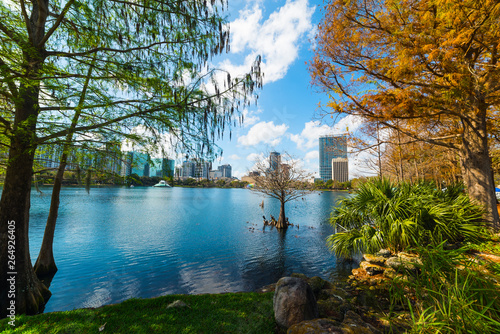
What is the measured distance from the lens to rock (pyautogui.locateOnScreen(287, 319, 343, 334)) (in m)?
2.74

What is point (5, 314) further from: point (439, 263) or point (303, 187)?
point (303, 187)

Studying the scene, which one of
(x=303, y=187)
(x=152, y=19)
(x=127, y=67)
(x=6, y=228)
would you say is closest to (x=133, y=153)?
(x=127, y=67)

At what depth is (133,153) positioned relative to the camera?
4.75m

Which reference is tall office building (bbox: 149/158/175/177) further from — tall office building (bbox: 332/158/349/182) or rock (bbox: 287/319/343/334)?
tall office building (bbox: 332/158/349/182)

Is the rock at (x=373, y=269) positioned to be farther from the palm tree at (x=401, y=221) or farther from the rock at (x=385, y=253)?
the palm tree at (x=401, y=221)

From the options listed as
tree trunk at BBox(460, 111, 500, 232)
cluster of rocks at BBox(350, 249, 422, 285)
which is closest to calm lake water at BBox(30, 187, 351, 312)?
cluster of rocks at BBox(350, 249, 422, 285)

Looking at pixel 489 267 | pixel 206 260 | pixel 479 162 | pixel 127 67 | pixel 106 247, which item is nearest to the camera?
pixel 489 267

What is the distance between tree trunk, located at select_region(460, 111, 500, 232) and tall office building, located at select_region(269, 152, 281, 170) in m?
11.9

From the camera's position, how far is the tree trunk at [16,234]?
180 inches

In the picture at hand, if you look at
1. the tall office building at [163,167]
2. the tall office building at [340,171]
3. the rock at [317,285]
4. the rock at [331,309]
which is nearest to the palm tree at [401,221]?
the rock at [317,285]

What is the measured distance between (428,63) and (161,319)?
9317mm

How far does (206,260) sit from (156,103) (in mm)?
8194

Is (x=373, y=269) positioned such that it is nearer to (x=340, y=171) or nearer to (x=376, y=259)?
(x=376, y=259)

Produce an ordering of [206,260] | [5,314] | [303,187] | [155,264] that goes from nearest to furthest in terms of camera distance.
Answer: [5,314] < [155,264] < [206,260] < [303,187]
